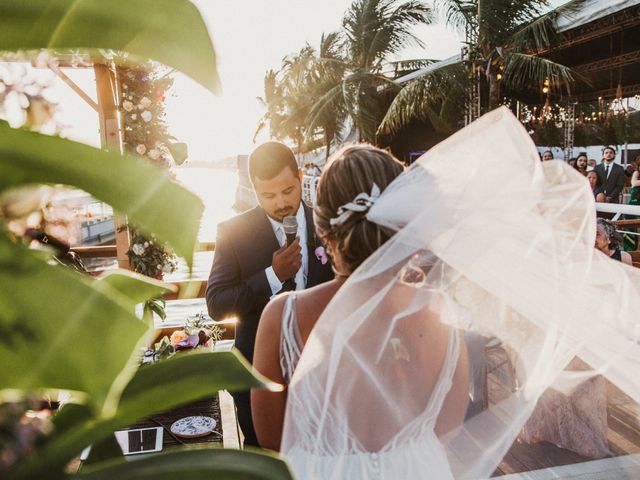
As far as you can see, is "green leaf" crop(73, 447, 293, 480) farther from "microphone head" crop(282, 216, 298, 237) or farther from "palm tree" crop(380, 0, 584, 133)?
"palm tree" crop(380, 0, 584, 133)

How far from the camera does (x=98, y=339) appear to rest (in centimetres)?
22

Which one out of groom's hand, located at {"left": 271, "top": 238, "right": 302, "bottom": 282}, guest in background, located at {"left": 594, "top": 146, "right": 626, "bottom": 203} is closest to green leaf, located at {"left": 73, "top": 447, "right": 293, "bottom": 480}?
groom's hand, located at {"left": 271, "top": 238, "right": 302, "bottom": 282}

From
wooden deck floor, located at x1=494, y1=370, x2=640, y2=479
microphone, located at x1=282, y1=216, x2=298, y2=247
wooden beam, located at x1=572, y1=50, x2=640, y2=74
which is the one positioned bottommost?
wooden deck floor, located at x1=494, y1=370, x2=640, y2=479

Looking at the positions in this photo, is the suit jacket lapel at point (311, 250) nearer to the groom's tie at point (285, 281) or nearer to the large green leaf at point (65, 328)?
the groom's tie at point (285, 281)

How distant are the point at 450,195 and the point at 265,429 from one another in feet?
2.93

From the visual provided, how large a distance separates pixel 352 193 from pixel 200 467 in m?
1.14

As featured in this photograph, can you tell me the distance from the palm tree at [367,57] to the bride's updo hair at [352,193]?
1420cm

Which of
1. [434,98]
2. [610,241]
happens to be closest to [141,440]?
[610,241]

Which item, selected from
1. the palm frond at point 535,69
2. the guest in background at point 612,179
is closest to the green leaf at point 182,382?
the guest in background at point 612,179

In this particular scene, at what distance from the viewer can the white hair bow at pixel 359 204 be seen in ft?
4.53

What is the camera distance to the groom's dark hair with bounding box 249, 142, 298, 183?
7.41 feet

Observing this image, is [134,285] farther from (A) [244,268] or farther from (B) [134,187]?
(A) [244,268]

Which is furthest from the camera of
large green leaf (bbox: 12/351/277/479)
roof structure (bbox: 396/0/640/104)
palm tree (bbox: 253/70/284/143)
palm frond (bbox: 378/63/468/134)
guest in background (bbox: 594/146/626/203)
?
palm tree (bbox: 253/70/284/143)

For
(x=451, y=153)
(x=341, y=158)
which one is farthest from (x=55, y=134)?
(x=451, y=153)
